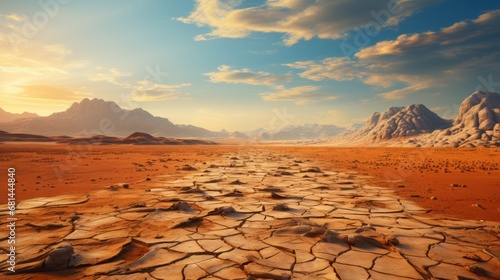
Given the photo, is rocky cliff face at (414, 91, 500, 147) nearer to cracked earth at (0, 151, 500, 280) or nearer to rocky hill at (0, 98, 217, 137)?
cracked earth at (0, 151, 500, 280)

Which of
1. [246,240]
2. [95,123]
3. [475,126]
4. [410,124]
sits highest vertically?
[95,123]

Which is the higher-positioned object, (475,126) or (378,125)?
(378,125)

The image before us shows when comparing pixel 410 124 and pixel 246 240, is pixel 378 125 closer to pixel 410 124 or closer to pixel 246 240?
pixel 410 124

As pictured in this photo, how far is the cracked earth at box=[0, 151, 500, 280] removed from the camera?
9.14 ft

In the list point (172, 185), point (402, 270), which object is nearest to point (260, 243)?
point (402, 270)

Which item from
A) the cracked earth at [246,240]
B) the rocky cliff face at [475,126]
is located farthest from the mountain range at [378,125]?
the cracked earth at [246,240]

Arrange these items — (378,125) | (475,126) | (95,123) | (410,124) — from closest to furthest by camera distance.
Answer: (475,126), (410,124), (378,125), (95,123)

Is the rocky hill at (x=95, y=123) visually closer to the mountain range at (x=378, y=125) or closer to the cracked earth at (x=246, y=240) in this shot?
the mountain range at (x=378, y=125)

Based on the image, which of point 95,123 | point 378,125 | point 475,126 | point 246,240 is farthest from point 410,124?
point 95,123

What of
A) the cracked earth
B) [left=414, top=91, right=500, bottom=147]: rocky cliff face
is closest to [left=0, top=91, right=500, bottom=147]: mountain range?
[left=414, top=91, right=500, bottom=147]: rocky cliff face

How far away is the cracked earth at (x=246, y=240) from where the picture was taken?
2785 mm

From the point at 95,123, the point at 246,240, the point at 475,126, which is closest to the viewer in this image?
the point at 246,240

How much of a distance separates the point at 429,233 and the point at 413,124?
8134 centimetres

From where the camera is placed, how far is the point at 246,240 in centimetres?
363
